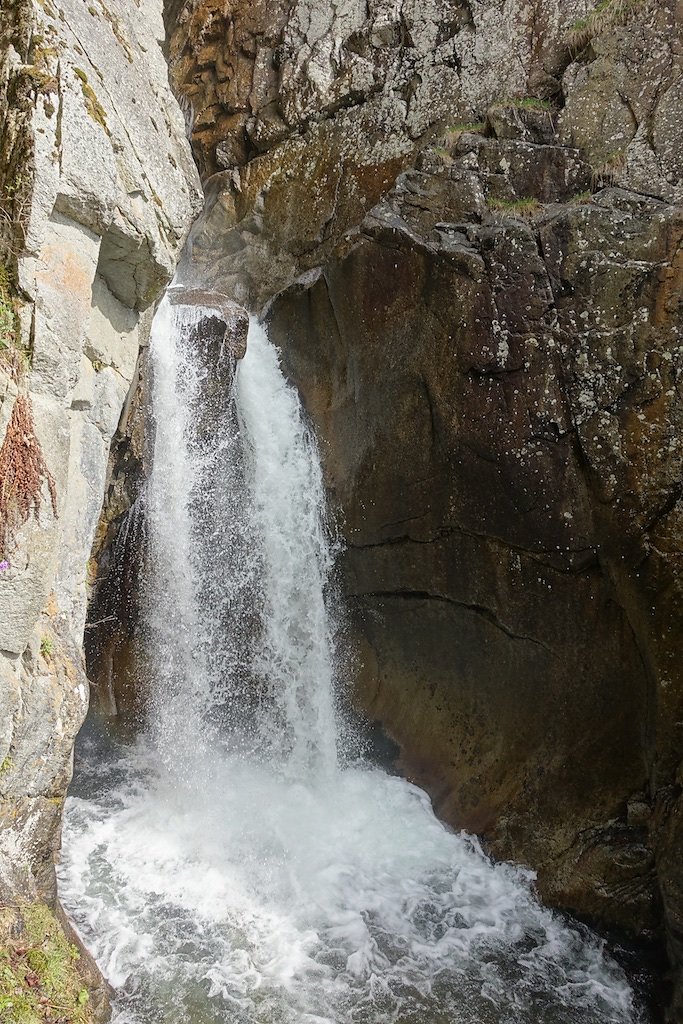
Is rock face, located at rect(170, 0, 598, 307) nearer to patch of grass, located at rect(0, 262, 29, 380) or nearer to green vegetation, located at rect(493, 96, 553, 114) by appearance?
green vegetation, located at rect(493, 96, 553, 114)

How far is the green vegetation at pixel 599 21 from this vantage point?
28.6 ft

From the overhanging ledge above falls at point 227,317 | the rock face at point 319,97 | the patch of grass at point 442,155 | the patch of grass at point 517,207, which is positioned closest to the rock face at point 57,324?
the overhanging ledge above falls at point 227,317

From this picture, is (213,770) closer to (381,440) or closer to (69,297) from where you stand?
(381,440)

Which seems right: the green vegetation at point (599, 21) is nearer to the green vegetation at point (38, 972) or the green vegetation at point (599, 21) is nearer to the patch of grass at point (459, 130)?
the patch of grass at point (459, 130)

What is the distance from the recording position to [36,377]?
15.8ft

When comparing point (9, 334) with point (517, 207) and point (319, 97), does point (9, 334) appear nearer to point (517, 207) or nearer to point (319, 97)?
point (517, 207)

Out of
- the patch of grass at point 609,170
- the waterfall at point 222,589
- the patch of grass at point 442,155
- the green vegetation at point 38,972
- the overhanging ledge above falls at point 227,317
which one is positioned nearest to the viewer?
the green vegetation at point 38,972

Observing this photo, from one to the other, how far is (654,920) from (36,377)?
6.97 meters

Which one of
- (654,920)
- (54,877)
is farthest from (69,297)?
(654,920)

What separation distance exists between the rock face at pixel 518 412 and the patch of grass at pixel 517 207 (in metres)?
0.02

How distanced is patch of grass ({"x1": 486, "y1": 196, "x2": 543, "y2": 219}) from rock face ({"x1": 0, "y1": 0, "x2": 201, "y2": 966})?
12.0 feet

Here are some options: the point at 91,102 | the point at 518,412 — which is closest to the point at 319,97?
the point at 518,412

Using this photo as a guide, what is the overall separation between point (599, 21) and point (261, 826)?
33.2ft

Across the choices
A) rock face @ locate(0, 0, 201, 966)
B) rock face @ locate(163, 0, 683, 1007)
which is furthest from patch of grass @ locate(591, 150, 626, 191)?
rock face @ locate(0, 0, 201, 966)
